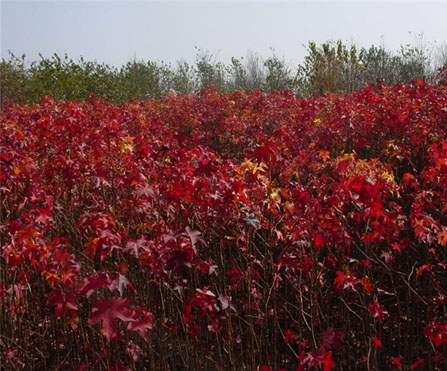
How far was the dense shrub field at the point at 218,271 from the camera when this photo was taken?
96.0 inches

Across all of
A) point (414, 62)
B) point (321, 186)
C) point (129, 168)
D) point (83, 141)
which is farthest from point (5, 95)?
point (414, 62)

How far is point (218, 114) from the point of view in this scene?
8.54 metres

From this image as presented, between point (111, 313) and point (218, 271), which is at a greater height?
point (111, 313)

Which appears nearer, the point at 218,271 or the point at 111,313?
the point at 111,313

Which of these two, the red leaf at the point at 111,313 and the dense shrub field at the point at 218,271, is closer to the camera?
the red leaf at the point at 111,313

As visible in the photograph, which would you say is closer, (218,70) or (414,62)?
(414,62)

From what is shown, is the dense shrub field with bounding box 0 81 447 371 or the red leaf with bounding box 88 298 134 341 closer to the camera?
the red leaf with bounding box 88 298 134 341

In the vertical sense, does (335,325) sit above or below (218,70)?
below

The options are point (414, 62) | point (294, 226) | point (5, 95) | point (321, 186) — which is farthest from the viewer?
point (414, 62)

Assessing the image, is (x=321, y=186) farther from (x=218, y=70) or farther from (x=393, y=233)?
(x=218, y=70)

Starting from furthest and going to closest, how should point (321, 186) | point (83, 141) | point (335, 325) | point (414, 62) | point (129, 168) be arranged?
point (414, 62)
point (83, 141)
point (129, 168)
point (321, 186)
point (335, 325)

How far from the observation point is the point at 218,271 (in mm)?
3070

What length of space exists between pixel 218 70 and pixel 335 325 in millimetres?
26163

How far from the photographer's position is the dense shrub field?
244 centimetres
